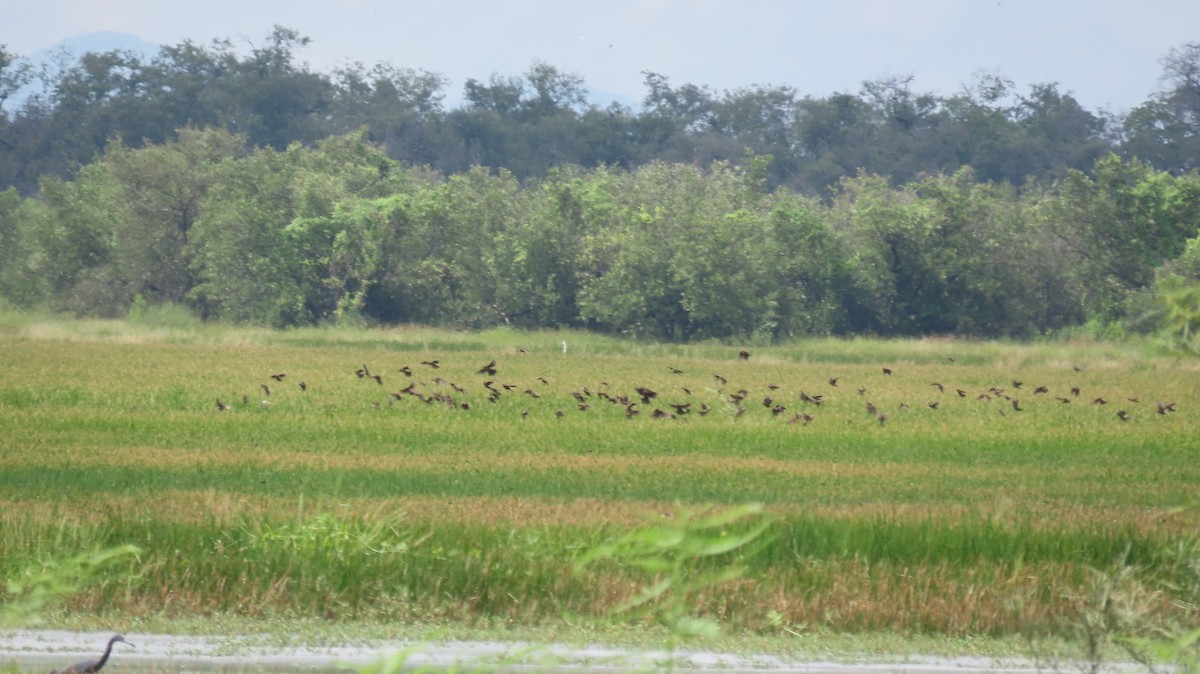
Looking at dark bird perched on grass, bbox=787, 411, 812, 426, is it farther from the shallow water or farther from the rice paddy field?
the shallow water

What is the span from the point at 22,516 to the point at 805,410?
18.3 meters

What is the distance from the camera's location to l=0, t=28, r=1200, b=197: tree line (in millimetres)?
91938

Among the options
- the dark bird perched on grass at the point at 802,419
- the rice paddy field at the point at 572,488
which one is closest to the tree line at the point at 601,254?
the rice paddy field at the point at 572,488

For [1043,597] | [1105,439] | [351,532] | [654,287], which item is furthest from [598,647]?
[654,287]

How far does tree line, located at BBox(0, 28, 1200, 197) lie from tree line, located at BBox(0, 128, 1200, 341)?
96.7ft

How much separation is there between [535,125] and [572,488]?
90.5 metres

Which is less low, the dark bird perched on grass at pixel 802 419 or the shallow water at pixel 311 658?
the shallow water at pixel 311 658

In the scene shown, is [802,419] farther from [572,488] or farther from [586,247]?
[586,247]

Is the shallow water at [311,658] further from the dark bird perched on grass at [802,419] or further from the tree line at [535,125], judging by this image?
the tree line at [535,125]

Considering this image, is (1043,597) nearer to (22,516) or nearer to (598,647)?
(598,647)

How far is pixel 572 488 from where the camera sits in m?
16.9

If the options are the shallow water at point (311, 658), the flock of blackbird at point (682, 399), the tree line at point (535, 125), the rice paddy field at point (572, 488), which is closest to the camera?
the shallow water at point (311, 658)

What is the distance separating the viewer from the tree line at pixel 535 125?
9194cm

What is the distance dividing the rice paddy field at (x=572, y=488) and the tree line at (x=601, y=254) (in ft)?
55.2
